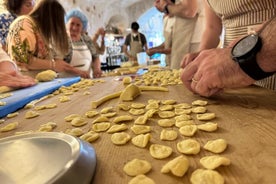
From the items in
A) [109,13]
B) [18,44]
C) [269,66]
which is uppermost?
[109,13]

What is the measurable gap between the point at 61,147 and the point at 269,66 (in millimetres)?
495

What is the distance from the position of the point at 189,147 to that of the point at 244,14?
2.23 feet

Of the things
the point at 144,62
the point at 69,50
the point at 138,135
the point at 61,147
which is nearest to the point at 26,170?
the point at 61,147

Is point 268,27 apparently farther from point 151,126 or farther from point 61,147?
point 61,147

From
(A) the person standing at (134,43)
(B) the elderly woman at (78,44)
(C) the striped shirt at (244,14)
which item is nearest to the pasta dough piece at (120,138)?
(C) the striped shirt at (244,14)

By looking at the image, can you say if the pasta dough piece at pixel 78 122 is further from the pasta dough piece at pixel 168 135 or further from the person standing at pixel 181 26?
the person standing at pixel 181 26

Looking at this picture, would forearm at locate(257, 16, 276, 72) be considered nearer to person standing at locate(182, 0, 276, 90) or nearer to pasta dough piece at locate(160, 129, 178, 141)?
person standing at locate(182, 0, 276, 90)

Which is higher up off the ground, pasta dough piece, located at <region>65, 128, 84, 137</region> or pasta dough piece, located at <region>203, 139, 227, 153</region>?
pasta dough piece, located at <region>203, 139, 227, 153</region>

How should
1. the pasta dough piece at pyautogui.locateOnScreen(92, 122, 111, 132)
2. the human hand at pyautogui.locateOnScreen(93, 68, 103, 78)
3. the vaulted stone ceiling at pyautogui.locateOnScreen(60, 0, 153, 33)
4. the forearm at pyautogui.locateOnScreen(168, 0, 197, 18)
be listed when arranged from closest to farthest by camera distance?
the pasta dough piece at pyautogui.locateOnScreen(92, 122, 111, 132) → the forearm at pyautogui.locateOnScreen(168, 0, 197, 18) → the human hand at pyautogui.locateOnScreen(93, 68, 103, 78) → the vaulted stone ceiling at pyautogui.locateOnScreen(60, 0, 153, 33)

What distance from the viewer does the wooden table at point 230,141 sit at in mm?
326

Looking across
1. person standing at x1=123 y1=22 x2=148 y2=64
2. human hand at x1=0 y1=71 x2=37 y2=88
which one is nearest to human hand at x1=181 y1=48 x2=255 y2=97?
human hand at x1=0 y1=71 x2=37 y2=88

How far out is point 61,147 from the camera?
397 mm

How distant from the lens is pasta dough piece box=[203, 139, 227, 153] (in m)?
0.38

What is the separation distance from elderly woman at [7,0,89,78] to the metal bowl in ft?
4.93
